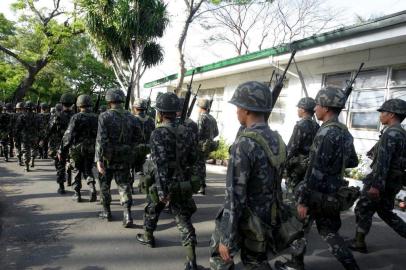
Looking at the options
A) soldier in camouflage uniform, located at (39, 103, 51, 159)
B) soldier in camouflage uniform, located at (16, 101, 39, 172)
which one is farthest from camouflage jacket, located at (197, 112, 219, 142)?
soldier in camouflage uniform, located at (39, 103, 51, 159)

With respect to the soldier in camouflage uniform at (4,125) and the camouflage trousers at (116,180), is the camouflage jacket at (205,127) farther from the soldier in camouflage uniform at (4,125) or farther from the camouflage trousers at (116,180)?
the soldier in camouflage uniform at (4,125)

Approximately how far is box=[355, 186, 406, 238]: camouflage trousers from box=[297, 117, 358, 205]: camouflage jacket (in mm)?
1193

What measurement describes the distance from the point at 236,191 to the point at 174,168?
5.15ft

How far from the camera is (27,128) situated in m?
9.80

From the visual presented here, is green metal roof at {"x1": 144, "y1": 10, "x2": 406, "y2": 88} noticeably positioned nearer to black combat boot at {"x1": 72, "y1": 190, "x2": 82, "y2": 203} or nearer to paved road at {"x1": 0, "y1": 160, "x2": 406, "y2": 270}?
paved road at {"x1": 0, "y1": 160, "x2": 406, "y2": 270}

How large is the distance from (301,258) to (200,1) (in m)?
12.3

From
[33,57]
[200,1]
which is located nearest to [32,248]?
[200,1]

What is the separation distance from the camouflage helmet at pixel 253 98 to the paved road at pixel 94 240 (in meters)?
2.29

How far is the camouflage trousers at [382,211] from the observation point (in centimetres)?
439

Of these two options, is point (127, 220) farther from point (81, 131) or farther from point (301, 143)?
point (301, 143)

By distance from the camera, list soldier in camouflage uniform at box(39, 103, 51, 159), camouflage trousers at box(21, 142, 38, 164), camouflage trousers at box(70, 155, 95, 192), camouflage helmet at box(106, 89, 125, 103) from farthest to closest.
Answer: soldier in camouflage uniform at box(39, 103, 51, 159) → camouflage trousers at box(21, 142, 38, 164) → camouflage trousers at box(70, 155, 95, 192) → camouflage helmet at box(106, 89, 125, 103)

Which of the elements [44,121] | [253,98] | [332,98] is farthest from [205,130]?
[44,121]

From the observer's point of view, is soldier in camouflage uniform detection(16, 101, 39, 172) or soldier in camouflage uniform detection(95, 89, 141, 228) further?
soldier in camouflage uniform detection(16, 101, 39, 172)

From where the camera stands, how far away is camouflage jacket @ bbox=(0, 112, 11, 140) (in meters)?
11.0
